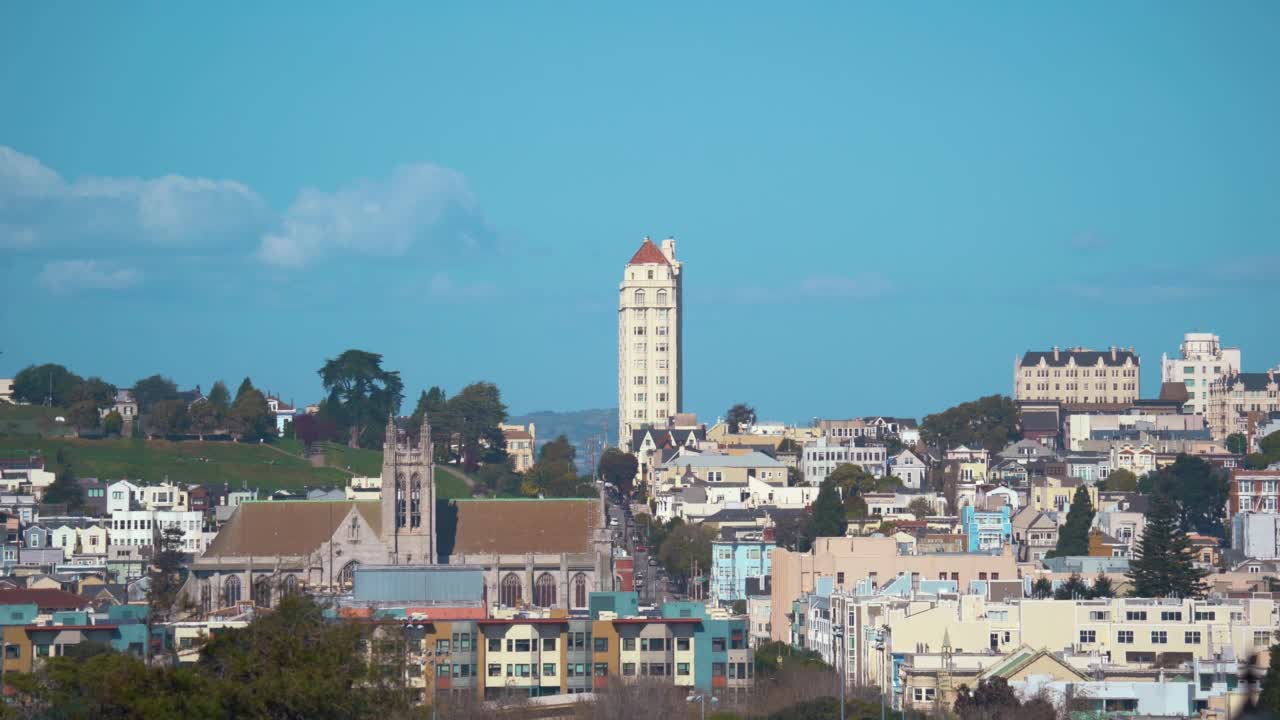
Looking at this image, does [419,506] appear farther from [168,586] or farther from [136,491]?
[136,491]

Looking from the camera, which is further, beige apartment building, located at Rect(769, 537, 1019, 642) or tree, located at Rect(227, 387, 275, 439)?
tree, located at Rect(227, 387, 275, 439)

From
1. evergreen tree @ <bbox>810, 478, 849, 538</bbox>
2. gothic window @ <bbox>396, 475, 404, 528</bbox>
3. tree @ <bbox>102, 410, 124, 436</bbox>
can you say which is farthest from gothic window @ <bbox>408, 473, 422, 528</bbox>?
tree @ <bbox>102, 410, 124, 436</bbox>

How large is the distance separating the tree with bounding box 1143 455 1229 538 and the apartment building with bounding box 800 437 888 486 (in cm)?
2970

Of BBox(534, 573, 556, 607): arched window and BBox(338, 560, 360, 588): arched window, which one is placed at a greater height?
BBox(338, 560, 360, 588): arched window

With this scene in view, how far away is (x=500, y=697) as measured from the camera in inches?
3565

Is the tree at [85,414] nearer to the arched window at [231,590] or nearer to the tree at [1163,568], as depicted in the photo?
the arched window at [231,590]

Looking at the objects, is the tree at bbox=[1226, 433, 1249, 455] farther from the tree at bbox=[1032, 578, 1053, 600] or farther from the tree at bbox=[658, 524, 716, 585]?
the tree at bbox=[1032, 578, 1053, 600]

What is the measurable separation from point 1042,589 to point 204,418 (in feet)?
300

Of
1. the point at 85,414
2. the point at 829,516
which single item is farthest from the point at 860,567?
the point at 85,414

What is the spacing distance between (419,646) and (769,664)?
42.0 feet

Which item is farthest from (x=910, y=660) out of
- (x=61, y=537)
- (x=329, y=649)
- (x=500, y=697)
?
(x=61, y=537)

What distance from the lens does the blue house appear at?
487 ft

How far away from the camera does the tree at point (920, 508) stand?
166 m

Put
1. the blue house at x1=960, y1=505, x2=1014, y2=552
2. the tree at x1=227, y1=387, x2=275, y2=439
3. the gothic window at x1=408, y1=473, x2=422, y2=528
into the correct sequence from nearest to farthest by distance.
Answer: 1. the gothic window at x1=408, y1=473, x2=422, y2=528
2. the blue house at x1=960, y1=505, x2=1014, y2=552
3. the tree at x1=227, y1=387, x2=275, y2=439
